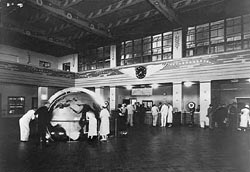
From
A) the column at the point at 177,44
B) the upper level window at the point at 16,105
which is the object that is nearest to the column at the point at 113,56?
the column at the point at 177,44

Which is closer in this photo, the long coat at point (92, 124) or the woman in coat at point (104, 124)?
the long coat at point (92, 124)

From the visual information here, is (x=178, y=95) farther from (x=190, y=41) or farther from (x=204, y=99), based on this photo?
(x=190, y=41)

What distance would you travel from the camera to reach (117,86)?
53.3 ft

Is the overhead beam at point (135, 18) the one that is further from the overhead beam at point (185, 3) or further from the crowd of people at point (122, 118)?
the crowd of people at point (122, 118)

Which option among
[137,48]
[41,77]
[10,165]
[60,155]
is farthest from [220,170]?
[41,77]

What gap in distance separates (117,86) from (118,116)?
6.98 metres

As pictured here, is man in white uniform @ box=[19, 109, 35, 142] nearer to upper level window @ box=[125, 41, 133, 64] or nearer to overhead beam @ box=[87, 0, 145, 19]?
overhead beam @ box=[87, 0, 145, 19]

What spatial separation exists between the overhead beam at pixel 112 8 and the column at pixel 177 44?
4.37 meters

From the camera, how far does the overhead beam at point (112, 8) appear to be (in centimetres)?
1012

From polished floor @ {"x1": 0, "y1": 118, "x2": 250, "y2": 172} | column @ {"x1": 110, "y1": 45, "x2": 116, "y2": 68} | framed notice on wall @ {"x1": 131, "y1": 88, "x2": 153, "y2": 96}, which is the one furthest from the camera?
column @ {"x1": 110, "y1": 45, "x2": 116, "y2": 68}

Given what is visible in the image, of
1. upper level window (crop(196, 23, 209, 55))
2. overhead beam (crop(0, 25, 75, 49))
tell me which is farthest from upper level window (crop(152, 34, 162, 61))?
overhead beam (crop(0, 25, 75, 49))

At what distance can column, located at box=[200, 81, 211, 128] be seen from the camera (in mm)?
12055

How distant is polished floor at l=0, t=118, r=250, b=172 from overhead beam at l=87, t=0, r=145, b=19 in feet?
20.9

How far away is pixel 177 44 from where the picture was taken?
13.3 m
